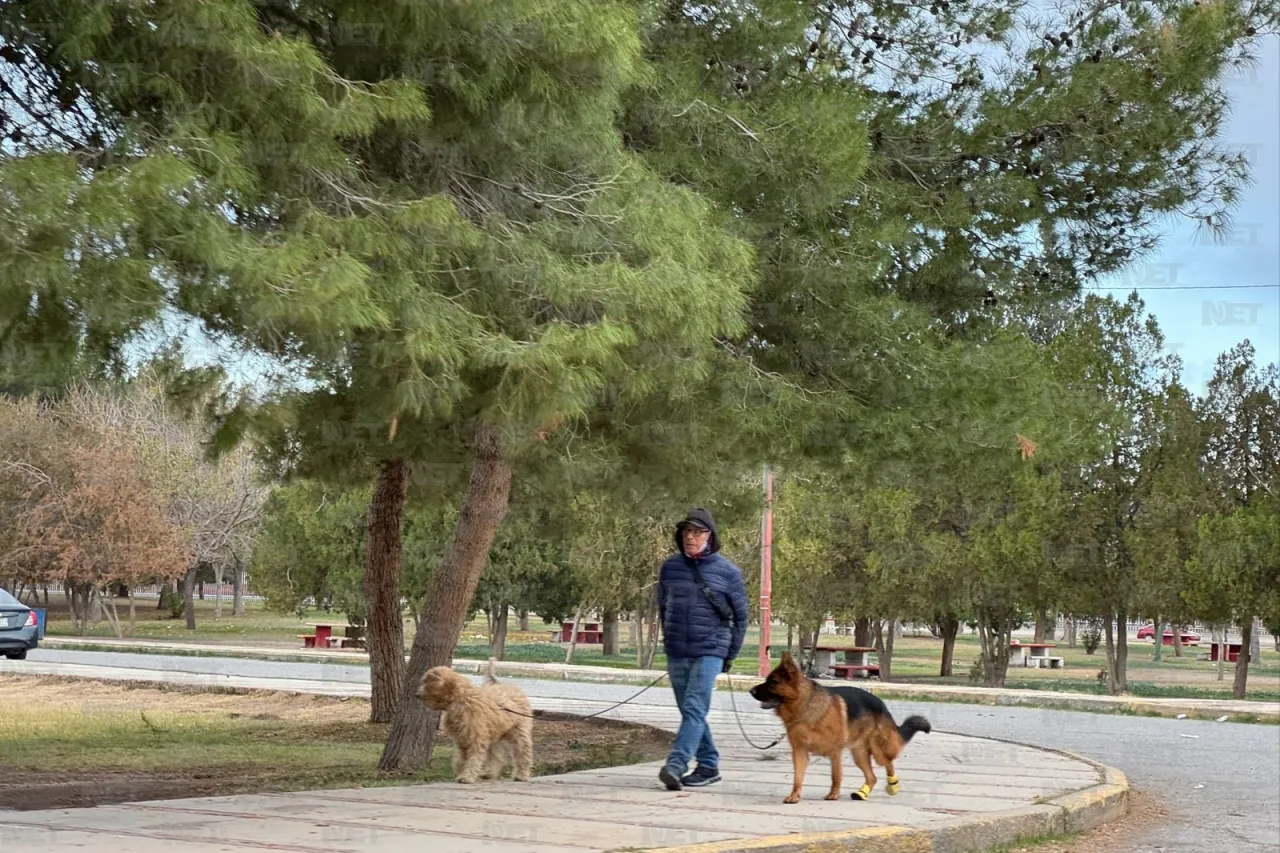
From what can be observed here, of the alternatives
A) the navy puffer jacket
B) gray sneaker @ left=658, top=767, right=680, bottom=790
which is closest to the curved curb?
gray sneaker @ left=658, top=767, right=680, bottom=790

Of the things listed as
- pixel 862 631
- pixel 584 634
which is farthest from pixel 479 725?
pixel 584 634

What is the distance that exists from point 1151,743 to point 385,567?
8.99 m

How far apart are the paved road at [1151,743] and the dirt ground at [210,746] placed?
3.42 m

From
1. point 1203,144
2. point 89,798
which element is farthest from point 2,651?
point 1203,144

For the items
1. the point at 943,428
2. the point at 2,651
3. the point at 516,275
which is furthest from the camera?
the point at 2,651

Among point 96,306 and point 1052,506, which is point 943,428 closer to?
point 96,306

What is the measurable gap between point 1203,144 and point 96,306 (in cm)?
878

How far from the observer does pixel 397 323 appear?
7242 mm

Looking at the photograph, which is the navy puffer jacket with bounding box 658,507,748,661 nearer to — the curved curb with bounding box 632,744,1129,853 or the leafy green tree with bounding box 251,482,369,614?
the curved curb with bounding box 632,744,1129,853

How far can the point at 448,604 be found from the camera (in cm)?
1145

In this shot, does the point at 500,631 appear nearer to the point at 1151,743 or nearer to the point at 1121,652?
the point at 1121,652

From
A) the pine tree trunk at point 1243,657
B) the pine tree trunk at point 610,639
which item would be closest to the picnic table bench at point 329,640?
the pine tree trunk at point 610,639

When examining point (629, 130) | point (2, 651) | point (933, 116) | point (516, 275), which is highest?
point (933, 116)

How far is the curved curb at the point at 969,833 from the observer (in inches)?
289
